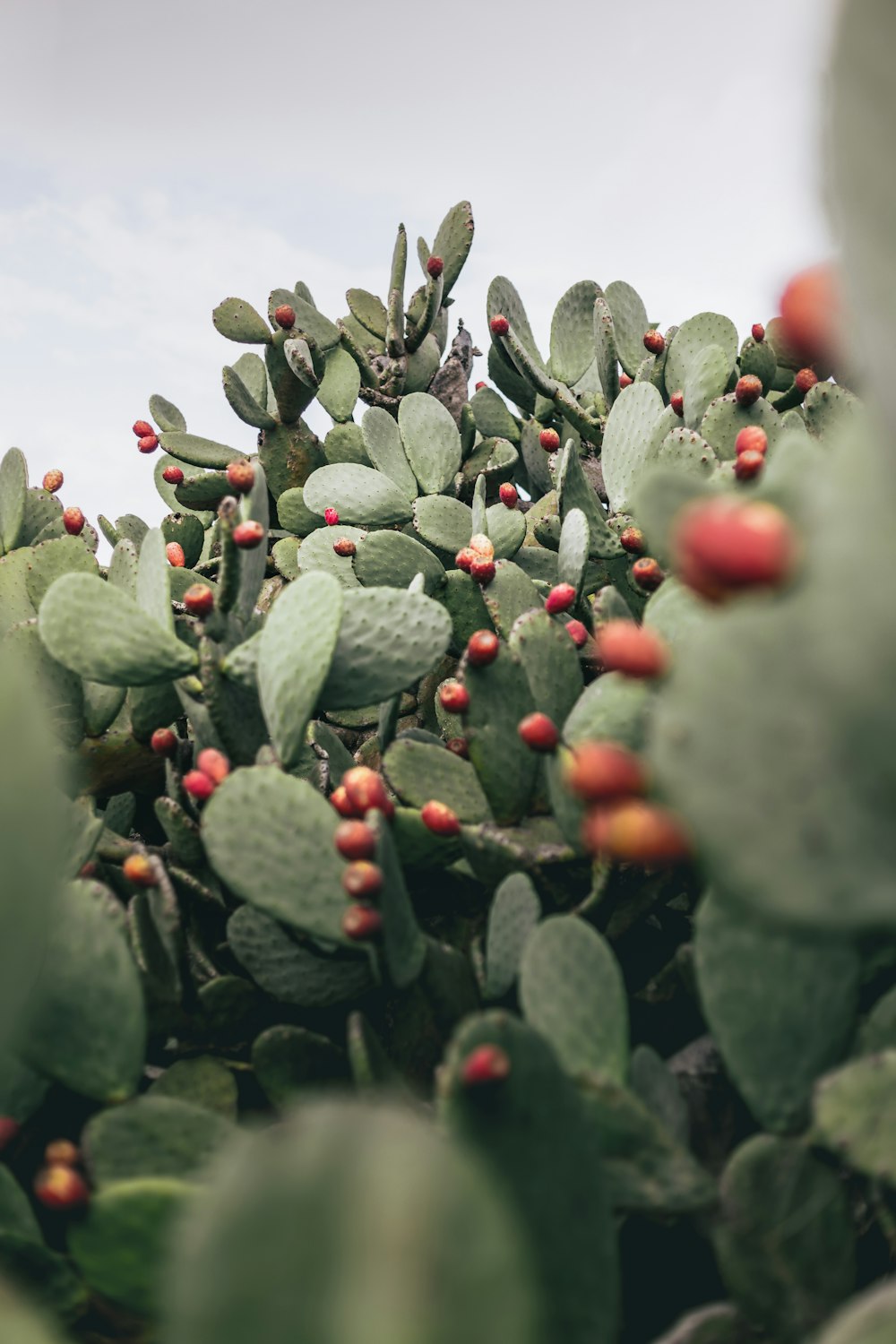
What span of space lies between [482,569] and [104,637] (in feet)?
1.90

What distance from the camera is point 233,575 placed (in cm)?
123

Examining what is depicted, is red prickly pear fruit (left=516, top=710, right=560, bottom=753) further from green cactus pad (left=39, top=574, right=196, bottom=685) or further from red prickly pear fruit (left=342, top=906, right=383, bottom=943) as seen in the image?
green cactus pad (left=39, top=574, right=196, bottom=685)

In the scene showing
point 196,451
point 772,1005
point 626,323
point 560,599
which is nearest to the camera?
point 772,1005

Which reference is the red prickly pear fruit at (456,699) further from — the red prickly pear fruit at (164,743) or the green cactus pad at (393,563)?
the green cactus pad at (393,563)

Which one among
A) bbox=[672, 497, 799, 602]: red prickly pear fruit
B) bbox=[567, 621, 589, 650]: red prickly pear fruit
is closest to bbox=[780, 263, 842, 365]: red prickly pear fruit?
bbox=[672, 497, 799, 602]: red prickly pear fruit

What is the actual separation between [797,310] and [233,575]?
0.83m

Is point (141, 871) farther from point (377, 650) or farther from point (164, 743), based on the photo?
point (377, 650)

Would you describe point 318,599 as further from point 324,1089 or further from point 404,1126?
point 404,1126

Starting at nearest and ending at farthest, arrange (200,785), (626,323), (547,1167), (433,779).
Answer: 1. (547,1167)
2. (200,785)
3. (433,779)
4. (626,323)

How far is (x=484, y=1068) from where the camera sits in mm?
657

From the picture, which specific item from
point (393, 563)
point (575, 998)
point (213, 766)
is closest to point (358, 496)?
point (393, 563)

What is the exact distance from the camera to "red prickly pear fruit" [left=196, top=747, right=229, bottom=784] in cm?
106

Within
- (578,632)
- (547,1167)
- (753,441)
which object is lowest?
(547,1167)

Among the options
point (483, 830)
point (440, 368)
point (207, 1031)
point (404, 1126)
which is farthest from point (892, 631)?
point (440, 368)
